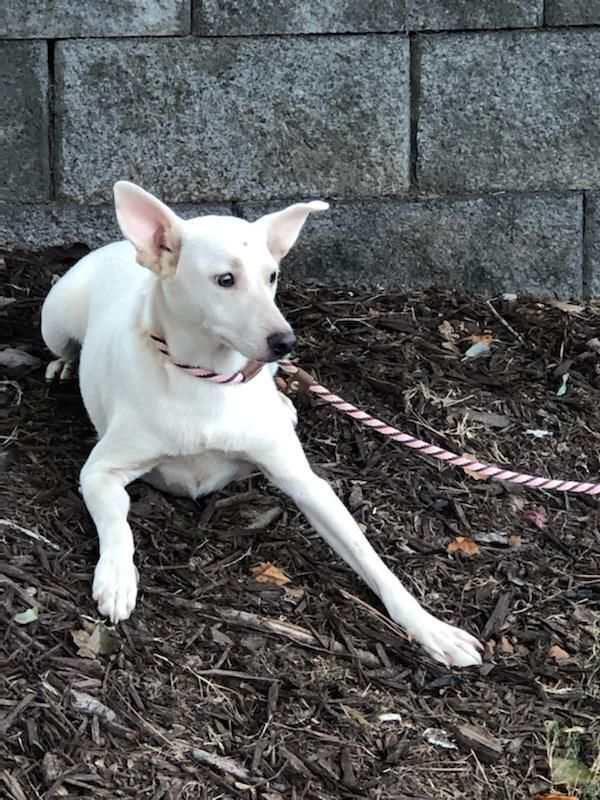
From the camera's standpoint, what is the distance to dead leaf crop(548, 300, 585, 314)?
462 centimetres

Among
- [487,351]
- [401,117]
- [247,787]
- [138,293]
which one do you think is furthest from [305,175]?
[247,787]

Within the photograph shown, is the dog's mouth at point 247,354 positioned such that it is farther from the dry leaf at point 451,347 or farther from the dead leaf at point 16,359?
the dry leaf at point 451,347

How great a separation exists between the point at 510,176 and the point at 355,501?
6.10 feet

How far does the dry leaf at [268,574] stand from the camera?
307 centimetres

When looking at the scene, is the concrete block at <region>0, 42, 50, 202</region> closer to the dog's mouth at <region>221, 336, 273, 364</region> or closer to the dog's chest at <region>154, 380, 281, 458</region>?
the dog's chest at <region>154, 380, 281, 458</region>

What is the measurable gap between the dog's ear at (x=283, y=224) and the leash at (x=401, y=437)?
0.34m

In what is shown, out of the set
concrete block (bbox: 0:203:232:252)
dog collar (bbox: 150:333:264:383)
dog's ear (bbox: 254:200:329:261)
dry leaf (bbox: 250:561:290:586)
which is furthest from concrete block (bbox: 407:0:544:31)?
dry leaf (bbox: 250:561:290:586)

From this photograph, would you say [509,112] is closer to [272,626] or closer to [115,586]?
[272,626]

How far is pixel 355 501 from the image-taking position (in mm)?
3453

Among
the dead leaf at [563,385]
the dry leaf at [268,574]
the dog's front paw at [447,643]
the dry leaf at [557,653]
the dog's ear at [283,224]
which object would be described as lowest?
the dry leaf at [557,653]

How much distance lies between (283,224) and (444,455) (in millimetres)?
900

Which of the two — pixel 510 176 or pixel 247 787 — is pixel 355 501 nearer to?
pixel 247 787

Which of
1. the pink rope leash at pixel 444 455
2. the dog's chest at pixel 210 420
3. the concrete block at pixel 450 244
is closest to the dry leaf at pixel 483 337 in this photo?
the concrete block at pixel 450 244

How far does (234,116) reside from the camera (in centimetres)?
449
